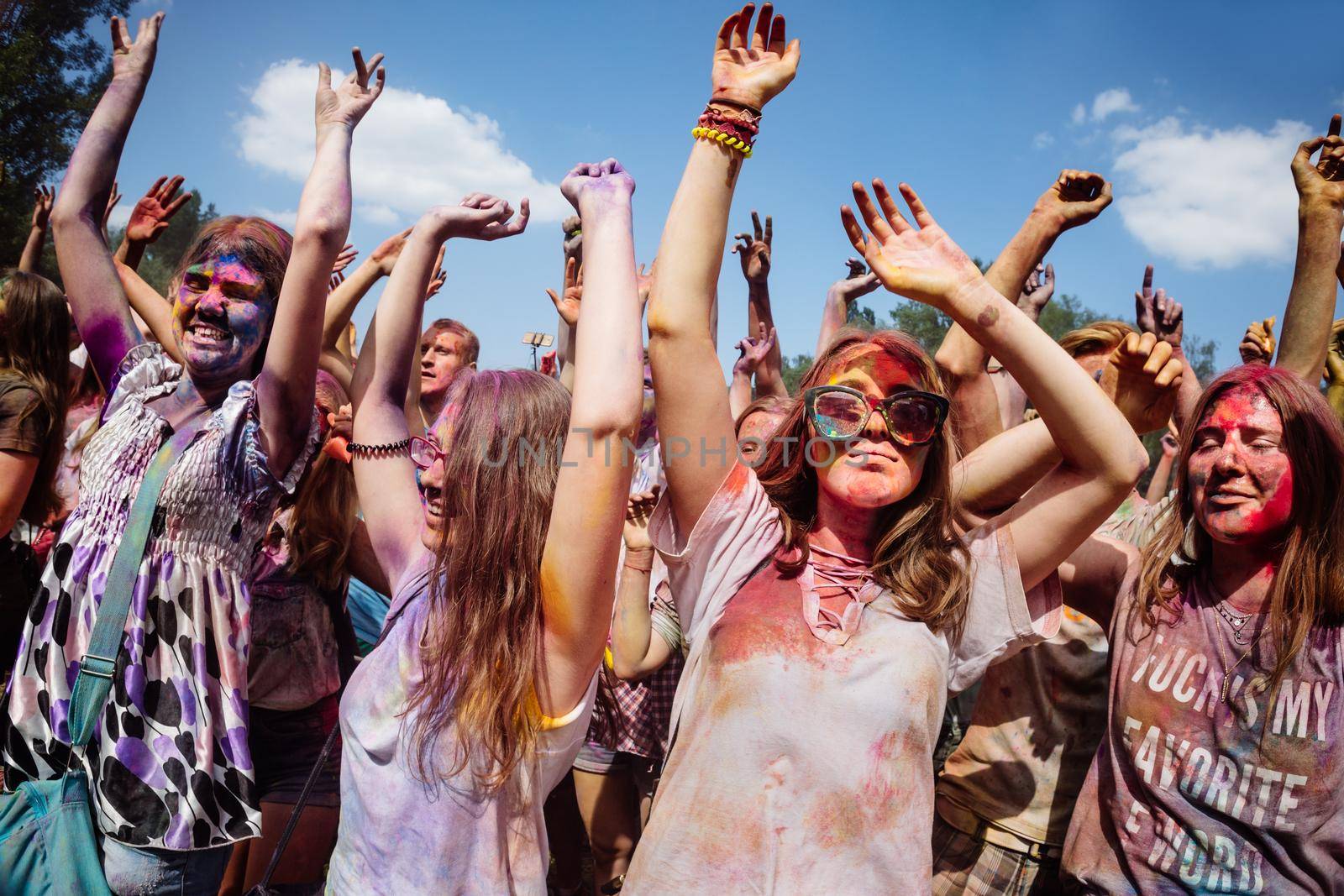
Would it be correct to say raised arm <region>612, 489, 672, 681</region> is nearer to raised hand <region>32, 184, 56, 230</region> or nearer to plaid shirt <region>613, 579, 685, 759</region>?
plaid shirt <region>613, 579, 685, 759</region>

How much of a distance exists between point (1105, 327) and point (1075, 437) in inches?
69.4

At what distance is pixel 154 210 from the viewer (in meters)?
3.48

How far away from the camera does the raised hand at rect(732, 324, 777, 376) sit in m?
5.12

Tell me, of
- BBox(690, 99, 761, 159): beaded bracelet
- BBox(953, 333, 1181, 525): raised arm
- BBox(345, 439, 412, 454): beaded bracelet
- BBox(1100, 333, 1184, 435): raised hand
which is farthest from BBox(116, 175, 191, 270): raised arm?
BBox(1100, 333, 1184, 435): raised hand

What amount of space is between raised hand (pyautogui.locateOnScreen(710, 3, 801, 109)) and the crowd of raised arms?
0.01 m

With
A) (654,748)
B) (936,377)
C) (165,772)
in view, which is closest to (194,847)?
(165,772)

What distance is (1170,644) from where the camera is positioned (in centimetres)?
224

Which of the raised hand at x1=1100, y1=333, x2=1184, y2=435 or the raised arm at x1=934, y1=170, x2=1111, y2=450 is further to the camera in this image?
the raised arm at x1=934, y1=170, x2=1111, y2=450

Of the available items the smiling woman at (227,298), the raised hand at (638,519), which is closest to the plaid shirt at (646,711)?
the raised hand at (638,519)

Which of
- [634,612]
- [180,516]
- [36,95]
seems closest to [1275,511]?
[634,612]

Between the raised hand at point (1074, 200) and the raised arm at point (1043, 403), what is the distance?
2.04ft

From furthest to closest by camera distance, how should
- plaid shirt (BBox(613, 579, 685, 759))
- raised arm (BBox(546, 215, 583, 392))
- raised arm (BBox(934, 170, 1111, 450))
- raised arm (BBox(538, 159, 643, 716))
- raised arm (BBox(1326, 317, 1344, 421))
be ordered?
raised arm (BBox(546, 215, 583, 392)) < raised arm (BBox(1326, 317, 1344, 421)) < plaid shirt (BBox(613, 579, 685, 759)) < raised arm (BBox(934, 170, 1111, 450)) < raised arm (BBox(538, 159, 643, 716))

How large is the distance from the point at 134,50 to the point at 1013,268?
2.80 meters

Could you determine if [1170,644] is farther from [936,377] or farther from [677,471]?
[677,471]
